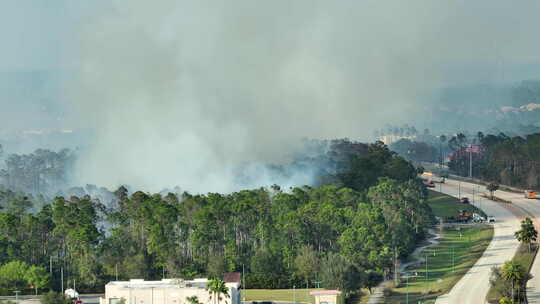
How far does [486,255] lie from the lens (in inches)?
4508

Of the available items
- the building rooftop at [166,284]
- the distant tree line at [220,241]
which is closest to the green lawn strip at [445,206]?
the distant tree line at [220,241]

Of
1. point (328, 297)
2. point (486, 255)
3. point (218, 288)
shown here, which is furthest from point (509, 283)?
point (486, 255)

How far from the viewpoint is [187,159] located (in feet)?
622

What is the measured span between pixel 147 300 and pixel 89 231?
21301 millimetres

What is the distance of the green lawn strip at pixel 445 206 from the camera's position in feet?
500

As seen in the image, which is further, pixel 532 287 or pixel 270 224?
pixel 270 224

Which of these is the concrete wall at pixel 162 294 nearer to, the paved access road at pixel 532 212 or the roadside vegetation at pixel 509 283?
the roadside vegetation at pixel 509 283

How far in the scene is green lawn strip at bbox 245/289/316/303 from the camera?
95.7 metres

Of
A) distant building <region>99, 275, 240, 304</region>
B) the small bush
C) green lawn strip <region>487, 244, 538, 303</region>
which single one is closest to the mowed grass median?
green lawn strip <region>487, 244, 538, 303</region>

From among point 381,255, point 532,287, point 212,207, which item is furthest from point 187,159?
point 532,287

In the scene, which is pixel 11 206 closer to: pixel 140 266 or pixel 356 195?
pixel 140 266

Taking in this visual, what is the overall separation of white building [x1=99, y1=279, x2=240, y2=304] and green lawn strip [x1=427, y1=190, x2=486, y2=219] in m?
67.9

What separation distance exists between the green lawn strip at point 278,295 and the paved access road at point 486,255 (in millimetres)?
12705

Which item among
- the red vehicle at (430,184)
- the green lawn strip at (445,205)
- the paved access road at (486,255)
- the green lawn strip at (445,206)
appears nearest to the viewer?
the paved access road at (486,255)
